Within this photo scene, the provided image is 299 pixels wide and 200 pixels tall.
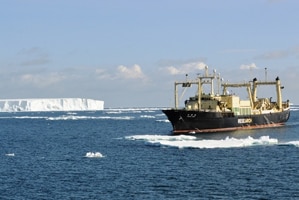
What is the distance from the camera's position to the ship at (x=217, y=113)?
77.1 meters

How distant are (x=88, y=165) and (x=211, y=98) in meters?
40.3

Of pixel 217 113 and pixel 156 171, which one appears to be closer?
pixel 156 171

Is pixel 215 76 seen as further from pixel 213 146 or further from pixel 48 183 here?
pixel 48 183

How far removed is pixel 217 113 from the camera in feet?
259

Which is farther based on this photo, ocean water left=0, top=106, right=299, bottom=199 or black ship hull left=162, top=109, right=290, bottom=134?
black ship hull left=162, top=109, right=290, bottom=134

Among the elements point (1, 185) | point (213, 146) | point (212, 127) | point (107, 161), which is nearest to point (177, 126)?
point (212, 127)

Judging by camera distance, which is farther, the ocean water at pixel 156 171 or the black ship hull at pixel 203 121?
the black ship hull at pixel 203 121

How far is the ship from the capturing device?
77.1 metres

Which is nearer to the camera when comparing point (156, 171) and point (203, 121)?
point (156, 171)

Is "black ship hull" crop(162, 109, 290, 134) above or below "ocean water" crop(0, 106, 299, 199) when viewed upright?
above

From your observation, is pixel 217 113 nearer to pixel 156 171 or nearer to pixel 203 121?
pixel 203 121

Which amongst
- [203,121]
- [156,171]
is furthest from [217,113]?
[156,171]

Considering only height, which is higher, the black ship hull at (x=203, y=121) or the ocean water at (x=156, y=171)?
the black ship hull at (x=203, y=121)

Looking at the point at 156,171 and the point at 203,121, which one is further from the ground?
the point at 203,121
